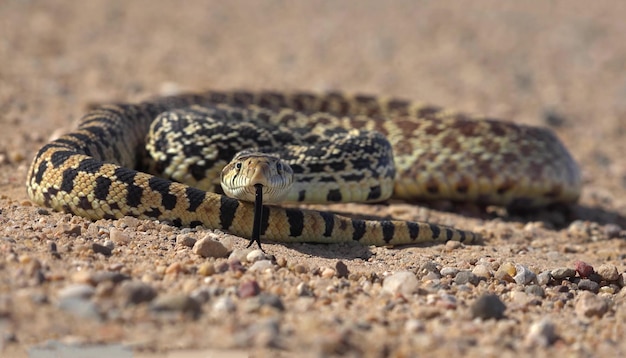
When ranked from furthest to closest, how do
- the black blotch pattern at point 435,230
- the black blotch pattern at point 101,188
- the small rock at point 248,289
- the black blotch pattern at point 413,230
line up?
the black blotch pattern at point 435,230 → the black blotch pattern at point 413,230 → the black blotch pattern at point 101,188 → the small rock at point 248,289

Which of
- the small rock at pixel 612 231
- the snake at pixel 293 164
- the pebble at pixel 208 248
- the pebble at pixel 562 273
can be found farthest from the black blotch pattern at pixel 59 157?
the small rock at pixel 612 231

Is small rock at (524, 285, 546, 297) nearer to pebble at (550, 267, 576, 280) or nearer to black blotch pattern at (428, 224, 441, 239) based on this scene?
pebble at (550, 267, 576, 280)

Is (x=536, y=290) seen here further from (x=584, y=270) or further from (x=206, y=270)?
(x=206, y=270)

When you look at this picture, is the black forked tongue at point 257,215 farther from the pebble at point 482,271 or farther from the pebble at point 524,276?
the pebble at point 524,276

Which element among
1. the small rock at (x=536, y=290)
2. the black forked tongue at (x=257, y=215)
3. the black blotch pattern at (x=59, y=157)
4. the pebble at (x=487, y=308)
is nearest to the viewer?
the pebble at (x=487, y=308)

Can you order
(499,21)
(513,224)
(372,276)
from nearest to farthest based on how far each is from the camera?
1. (372,276)
2. (513,224)
3. (499,21)

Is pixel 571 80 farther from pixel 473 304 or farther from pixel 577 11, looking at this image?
pixel 473 304

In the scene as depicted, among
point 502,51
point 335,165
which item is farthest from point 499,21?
point 335,165
